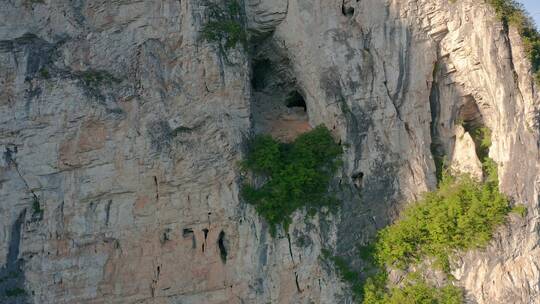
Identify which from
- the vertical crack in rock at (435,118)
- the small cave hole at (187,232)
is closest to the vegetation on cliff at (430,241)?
the vertical crack in rock at (435,118)

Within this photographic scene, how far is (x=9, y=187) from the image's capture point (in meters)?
12.4

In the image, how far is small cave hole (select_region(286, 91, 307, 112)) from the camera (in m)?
14.4

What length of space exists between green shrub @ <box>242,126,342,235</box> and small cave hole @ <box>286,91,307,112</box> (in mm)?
1980

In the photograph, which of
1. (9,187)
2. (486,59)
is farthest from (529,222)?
(9,187)

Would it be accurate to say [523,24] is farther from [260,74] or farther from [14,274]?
[14,274]

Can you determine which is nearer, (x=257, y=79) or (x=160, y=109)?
(x=160, y=109)

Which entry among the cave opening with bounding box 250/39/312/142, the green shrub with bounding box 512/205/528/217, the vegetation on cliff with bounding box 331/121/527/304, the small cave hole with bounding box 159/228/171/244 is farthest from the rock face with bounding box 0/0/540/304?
the cave opening with bounding box 250/39/312/142

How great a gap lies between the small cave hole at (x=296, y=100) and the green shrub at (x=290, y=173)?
1.98m

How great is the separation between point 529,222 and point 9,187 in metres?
10.0

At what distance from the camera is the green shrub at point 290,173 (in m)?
12.0

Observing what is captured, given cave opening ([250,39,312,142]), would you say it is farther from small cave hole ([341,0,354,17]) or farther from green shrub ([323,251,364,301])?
green shrub ([323,251,364,301])

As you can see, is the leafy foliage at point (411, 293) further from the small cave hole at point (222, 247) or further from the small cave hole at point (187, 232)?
the small cave hole at point (187, 232)

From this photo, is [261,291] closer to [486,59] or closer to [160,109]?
[160,109]

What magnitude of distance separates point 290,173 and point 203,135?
190 centimetres
